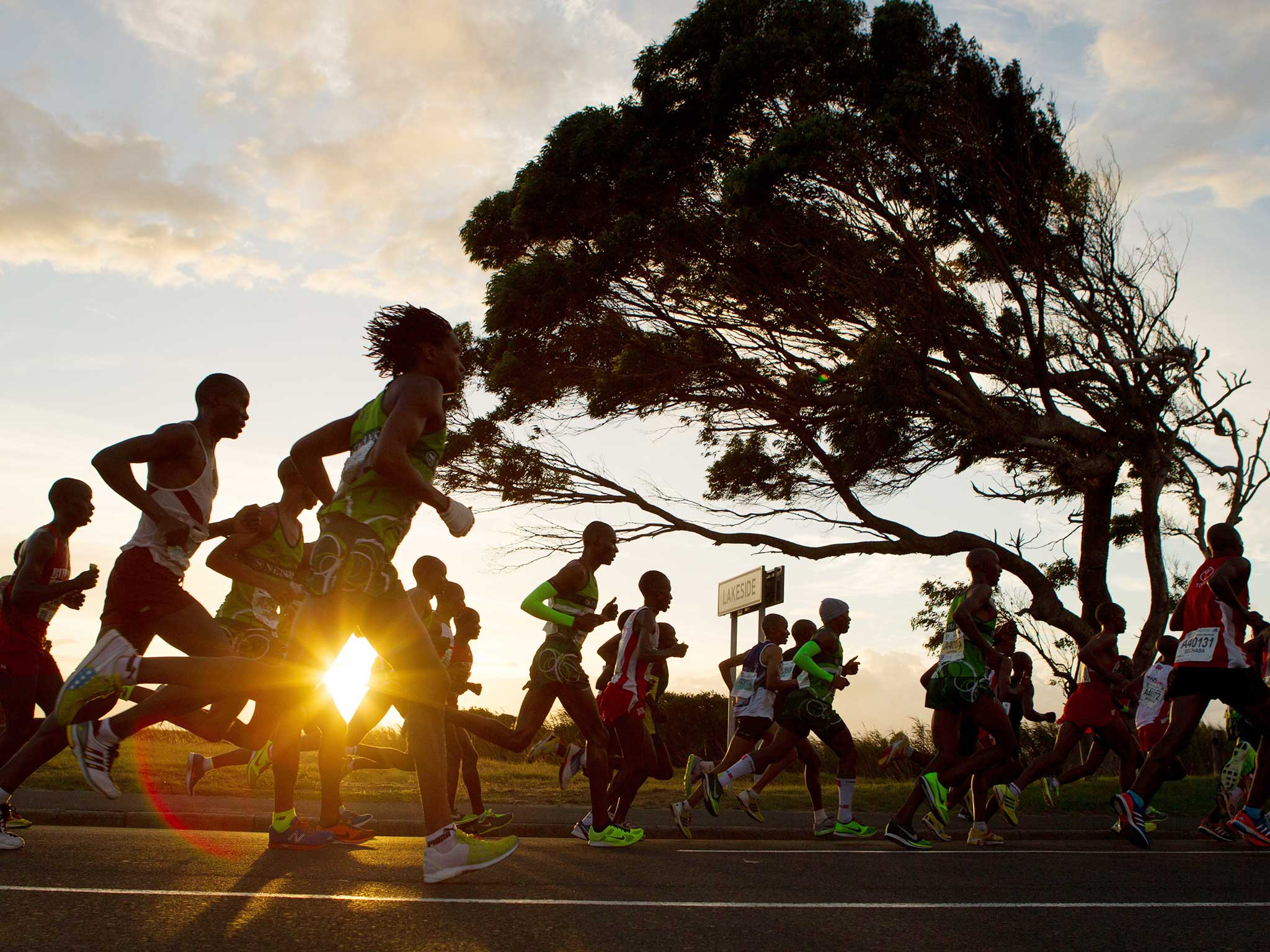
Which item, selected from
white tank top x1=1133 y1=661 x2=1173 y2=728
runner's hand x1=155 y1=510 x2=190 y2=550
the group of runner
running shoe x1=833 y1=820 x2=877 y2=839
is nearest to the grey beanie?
the group of runner

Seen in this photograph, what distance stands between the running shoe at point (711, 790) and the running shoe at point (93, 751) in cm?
491

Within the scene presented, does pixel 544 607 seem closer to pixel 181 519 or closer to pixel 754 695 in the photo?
Result: pixel 181 519

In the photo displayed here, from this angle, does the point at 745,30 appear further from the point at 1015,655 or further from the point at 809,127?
the point at 1015,655

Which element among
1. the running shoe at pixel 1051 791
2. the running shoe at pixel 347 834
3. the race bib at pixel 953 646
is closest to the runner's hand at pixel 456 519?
the running shoe at pixel 347 834

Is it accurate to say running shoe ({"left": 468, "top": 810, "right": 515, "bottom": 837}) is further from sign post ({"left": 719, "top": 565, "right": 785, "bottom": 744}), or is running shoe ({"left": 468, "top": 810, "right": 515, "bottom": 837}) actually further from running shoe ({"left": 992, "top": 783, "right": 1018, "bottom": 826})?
sign post ({"left": 719, "top": 565, "right": 785, "bottom": 744})

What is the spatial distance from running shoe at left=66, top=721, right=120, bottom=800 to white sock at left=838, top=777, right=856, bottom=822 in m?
5.73

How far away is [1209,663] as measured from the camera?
793 cm

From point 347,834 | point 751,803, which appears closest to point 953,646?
point 751,803

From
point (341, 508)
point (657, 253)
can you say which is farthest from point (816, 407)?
point (341, 508)

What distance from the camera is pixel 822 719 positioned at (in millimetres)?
9117

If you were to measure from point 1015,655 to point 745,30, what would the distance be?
36.5ft

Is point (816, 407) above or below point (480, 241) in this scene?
below

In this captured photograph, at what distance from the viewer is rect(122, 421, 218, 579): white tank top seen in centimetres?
519

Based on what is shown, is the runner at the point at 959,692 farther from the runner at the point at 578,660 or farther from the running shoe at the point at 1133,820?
the runner at the point at 578,660
